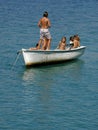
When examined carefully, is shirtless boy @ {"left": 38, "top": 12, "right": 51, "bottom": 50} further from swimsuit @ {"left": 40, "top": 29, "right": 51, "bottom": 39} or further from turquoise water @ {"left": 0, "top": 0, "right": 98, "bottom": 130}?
turquoise water @ {"left": 0, "top": 0, "right": 98, "bottom": 130}

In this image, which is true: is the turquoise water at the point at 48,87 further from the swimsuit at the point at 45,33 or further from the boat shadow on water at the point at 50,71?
the swimsuit at the point at 45,33

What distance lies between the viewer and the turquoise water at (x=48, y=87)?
84.5ft

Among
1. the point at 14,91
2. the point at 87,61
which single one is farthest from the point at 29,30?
the point at 14,91

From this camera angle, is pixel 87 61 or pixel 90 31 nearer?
pixel 87 61

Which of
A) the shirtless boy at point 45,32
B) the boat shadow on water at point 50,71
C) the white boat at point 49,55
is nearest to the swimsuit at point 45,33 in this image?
the shirtless boy at point 45,32

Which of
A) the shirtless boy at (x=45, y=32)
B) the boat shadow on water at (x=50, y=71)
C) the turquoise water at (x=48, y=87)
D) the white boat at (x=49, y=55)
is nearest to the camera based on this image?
the turquoise water at (x=48, y=87)

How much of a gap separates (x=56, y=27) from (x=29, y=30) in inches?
102

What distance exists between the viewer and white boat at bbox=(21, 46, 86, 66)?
109 feet

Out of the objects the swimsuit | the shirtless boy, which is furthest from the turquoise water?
the swimsuit

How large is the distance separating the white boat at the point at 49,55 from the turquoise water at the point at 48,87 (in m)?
0.32

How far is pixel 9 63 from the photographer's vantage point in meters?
35.0

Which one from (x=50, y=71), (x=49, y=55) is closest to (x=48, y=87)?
(x=50, y=71)

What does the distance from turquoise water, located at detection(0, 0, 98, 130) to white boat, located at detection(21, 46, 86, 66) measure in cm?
32

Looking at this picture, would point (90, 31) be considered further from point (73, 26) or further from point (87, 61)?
point (87, 61)
